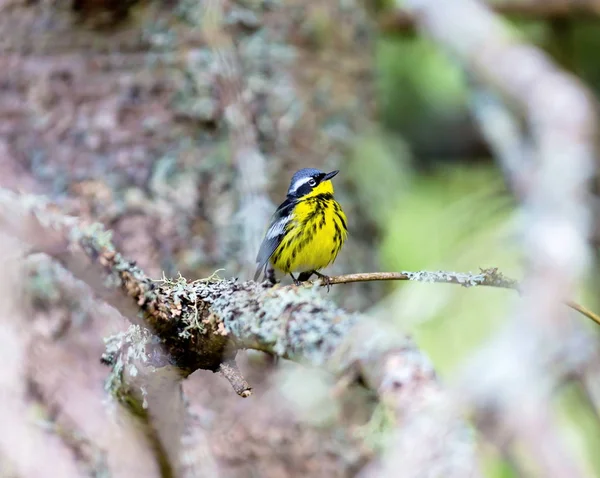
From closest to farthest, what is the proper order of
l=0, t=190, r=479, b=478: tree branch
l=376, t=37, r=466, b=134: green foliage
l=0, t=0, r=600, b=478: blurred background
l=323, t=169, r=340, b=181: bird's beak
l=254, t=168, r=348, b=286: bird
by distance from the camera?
l=0, t=190, r=479, b=478: tree branch → l=0, t=0, r=600, b=478: blurred background → l=254, t=168, r=348, b=286: bird → l=323, t=169, r=340, b=181: bird's beak → l=376, t=37, r=466, b=134: green foliage

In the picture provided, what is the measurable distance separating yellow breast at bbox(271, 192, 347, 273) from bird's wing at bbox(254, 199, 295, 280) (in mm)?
22

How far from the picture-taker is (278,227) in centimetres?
303

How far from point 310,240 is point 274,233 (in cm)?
14

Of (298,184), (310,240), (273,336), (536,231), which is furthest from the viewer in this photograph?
Answer: (298,184)

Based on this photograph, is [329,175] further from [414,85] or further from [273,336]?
[414,85]

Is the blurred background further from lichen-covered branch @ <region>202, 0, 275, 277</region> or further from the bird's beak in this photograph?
the bird's beak

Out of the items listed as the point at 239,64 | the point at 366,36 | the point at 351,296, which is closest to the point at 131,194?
the point at 239,64

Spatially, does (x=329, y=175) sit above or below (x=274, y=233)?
above

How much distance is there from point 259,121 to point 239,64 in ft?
0.83

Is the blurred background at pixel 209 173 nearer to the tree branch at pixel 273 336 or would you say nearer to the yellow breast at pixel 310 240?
the yellow breast at pixel 310 240

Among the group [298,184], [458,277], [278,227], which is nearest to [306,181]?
[298,184]

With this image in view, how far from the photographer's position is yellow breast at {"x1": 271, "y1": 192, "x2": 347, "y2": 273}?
2986 mm

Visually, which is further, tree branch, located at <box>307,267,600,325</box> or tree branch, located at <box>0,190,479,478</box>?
tree branch, located at <box>307,267,600,325</box>

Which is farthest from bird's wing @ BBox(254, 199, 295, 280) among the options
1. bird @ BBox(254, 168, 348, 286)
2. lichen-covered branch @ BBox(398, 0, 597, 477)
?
lichen-covered branch @ BBox(398, 0, 597, 477)
